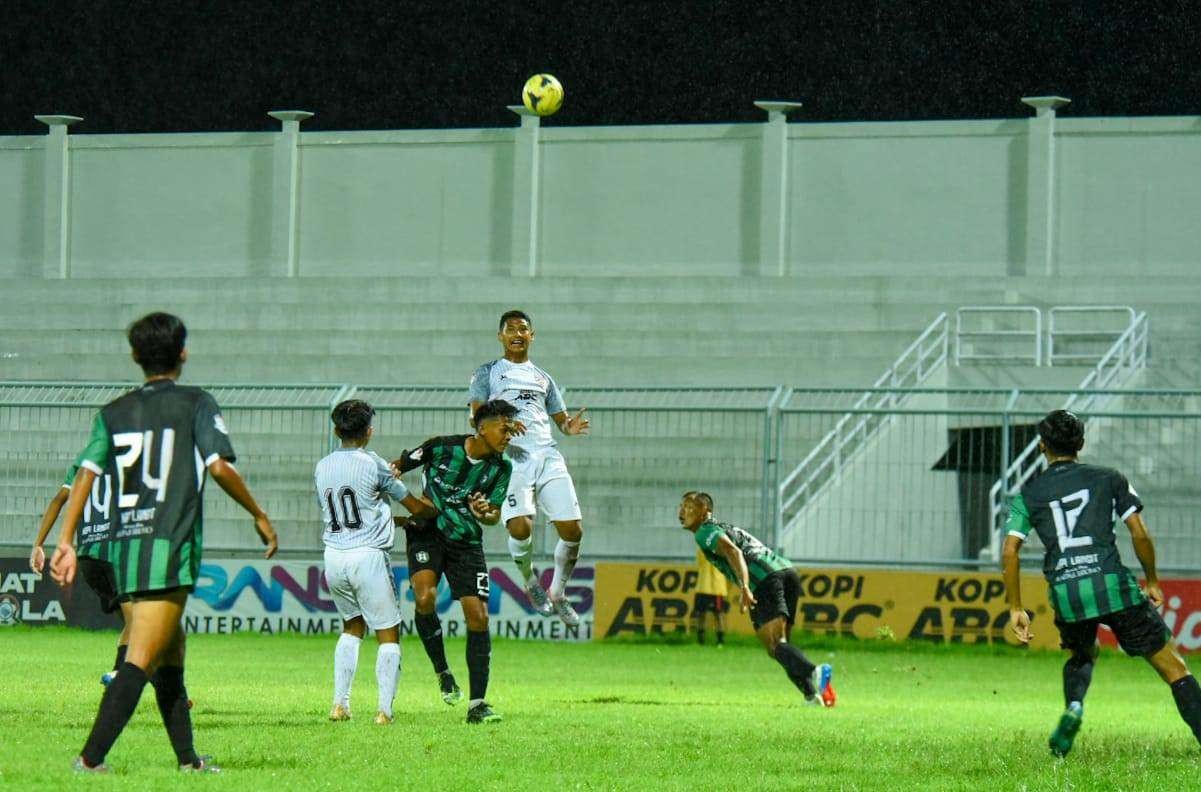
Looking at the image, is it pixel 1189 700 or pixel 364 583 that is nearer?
pixel 1189 700

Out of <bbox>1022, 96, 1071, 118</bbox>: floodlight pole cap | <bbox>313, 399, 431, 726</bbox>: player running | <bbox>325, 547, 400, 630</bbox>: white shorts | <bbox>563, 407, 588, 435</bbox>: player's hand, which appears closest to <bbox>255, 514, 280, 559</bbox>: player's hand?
<bbox>313, 399, 431, 726</bbox>: player running

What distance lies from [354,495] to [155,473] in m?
3.02

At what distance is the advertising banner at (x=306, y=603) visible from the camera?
69.3 ft

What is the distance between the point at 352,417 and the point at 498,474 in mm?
1213

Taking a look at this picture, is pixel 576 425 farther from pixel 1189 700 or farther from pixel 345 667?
pixel 1189 700

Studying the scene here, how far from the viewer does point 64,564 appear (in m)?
7.82

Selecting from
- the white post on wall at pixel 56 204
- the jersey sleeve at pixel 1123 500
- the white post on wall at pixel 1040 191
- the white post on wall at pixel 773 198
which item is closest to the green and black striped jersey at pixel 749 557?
the jersey sleeve at pixel 1123 500

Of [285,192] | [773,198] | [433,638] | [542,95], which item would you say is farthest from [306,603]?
[285,192]

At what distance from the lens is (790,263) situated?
110ft

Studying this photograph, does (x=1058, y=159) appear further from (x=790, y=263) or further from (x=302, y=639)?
(x=302, y=639)

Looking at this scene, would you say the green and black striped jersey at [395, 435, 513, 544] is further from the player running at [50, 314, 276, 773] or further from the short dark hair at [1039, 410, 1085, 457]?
the player running at [50, 314, 276, 773]

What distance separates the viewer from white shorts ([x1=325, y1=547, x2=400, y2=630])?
1091 cm

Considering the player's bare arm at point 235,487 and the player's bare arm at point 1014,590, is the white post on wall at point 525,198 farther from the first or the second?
the player's bare arm at point 235,487

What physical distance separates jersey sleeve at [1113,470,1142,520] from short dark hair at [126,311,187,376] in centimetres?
449
